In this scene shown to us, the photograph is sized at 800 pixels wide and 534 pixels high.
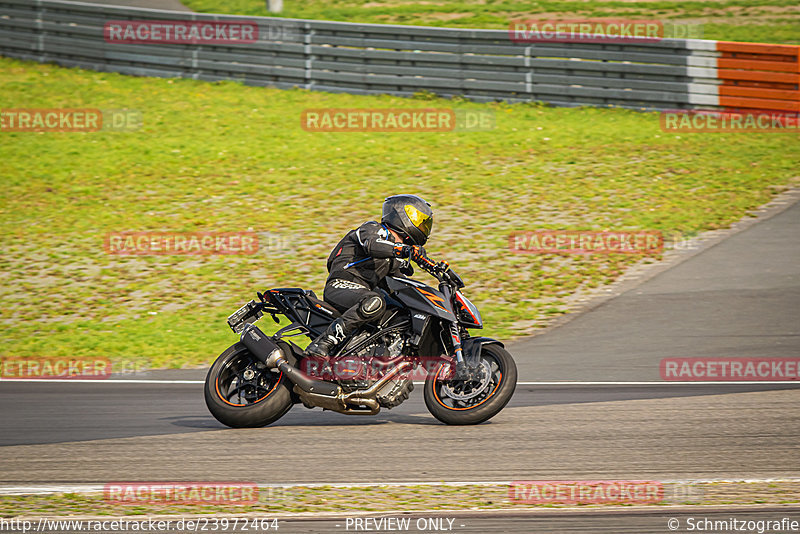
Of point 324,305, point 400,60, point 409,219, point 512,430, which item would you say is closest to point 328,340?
point 324,305

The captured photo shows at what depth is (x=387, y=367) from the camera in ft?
25.9

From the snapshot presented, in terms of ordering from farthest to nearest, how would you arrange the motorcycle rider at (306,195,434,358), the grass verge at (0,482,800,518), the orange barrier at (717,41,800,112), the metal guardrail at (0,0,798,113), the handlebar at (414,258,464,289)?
1. the metal guardrail at (0,0,798,113)
2. the orange barrier at (717,41,800,112)
3. the motorcycle rider at (306,195,434,358)
4. the handlebar at (414,258,464,289)
5. the grass verge at (0,482,800,518)

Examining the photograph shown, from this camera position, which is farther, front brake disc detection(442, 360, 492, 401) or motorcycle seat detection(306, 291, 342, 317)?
motorcycle seat detection(306, 291, 342, 317)

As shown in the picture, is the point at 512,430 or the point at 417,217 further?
the point at 417,217

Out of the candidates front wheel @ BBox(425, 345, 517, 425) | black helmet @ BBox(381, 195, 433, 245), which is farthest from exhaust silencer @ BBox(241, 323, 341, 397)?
black helmet @ BBox(381, 195, 433, 245)

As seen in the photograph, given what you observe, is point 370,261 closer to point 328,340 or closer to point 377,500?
point 328,340

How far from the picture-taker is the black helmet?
8.03m

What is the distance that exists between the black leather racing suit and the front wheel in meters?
0.75

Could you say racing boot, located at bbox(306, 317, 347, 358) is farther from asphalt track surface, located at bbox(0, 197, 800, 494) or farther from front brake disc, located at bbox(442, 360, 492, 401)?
front brake disc, located at bbox(442, 360, 492, 401)

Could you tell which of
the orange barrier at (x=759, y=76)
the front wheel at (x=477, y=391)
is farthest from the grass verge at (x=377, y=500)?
the orange barrier at (x=759, y=76)

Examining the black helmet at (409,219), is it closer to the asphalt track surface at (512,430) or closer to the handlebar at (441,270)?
the handlebar at (441,270)

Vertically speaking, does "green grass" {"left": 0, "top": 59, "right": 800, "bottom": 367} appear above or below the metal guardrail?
below

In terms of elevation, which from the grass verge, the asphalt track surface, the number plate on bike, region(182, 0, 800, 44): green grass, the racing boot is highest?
region(182, 0, 800, 44): green grass

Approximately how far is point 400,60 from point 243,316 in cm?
1369
